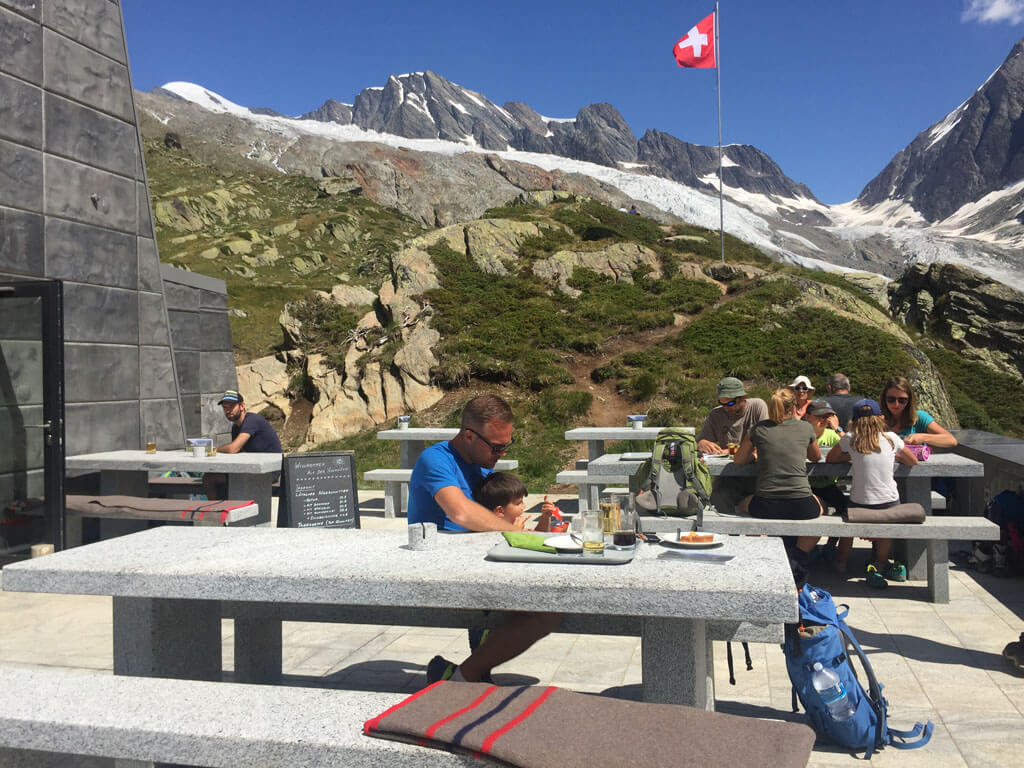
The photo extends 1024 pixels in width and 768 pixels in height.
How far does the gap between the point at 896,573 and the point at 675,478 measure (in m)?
2.28

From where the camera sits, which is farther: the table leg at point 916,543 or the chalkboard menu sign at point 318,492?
the chalkboard menu sign at point 318,492

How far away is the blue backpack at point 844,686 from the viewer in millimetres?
3320

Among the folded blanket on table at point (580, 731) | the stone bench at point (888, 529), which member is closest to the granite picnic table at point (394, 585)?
the folded blanket on table at point (580, 731)

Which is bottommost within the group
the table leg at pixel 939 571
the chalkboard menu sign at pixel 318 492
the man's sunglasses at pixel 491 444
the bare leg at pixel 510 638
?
the table leg at pixel 939 571

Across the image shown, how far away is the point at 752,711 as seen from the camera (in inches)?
150

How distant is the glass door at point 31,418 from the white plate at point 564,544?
5.90m

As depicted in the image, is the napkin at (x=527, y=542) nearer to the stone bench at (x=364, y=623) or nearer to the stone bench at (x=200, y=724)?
the stone bench at (x=364, y=623)

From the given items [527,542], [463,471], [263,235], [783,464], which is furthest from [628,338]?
[263,235]

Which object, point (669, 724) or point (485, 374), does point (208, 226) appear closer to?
point (485, 374)

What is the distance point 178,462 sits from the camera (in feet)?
22.8

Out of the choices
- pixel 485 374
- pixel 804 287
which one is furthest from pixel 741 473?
pixel 804 287

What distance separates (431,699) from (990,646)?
157 inches

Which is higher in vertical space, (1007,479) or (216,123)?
(216,123)

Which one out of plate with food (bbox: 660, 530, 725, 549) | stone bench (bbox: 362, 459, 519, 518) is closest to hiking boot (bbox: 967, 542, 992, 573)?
plate with food (bbox: 660, 530, 725, 549)
